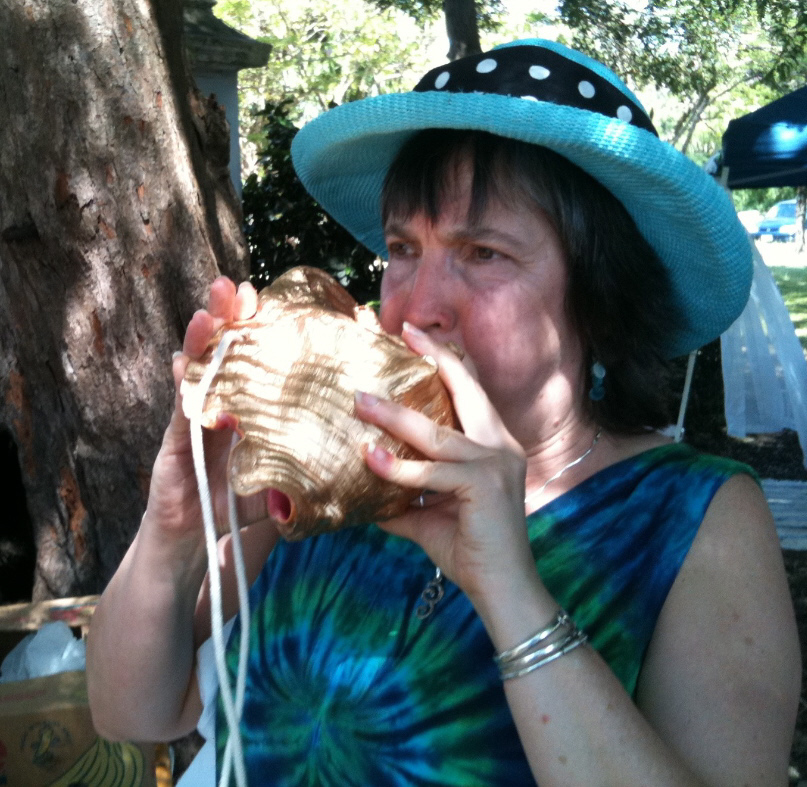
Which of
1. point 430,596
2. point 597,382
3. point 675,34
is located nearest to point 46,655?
point 430,596

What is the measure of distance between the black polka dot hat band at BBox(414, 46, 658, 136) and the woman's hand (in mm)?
613

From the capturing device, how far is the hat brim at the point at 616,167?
63.9 inches

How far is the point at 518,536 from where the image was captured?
1.31 meters

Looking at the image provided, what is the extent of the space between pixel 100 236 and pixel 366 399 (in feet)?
6.84

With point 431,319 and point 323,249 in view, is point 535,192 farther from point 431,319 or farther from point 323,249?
point 323,249

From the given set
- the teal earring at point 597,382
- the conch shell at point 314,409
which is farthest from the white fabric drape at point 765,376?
the conch shell at point 314,409

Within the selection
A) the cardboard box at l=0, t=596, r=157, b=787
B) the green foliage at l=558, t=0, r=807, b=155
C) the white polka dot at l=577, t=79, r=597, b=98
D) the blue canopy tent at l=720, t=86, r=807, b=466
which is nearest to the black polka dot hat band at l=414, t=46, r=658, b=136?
the white polka dot at l=577, t=79, r=597, b=98

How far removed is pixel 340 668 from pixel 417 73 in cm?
2584

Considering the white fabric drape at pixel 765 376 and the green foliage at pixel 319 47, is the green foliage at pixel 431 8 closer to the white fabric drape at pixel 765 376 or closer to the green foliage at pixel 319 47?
the white fabric drape at pixel 765 376

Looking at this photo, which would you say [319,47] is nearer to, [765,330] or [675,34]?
[675,34]

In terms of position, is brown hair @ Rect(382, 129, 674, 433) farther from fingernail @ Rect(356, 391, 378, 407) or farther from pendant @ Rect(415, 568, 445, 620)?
fingernail @ Rect(356, 391, 378, 407)

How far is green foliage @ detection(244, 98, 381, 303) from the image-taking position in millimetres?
7230

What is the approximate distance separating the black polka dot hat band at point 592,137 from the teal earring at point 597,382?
0.27m

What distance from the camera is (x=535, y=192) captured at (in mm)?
1694
